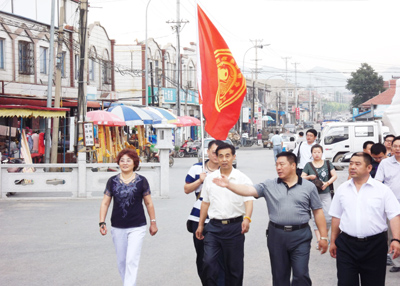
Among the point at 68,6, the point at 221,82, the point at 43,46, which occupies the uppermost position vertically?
the point at 68,6

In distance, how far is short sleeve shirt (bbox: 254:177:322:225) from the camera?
18.0 feet

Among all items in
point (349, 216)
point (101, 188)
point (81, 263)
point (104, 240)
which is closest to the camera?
point (349, 216)

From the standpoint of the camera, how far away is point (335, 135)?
2594 centimetres

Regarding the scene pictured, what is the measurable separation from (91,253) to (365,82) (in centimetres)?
6712

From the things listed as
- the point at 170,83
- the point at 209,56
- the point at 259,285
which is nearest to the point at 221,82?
the point at 209,56

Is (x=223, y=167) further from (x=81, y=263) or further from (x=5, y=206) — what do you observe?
(x=5, y=206)

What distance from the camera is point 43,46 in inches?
1212

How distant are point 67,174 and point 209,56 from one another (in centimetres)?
905

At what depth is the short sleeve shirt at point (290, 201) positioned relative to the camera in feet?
18.0

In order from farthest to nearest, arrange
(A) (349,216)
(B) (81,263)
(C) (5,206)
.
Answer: (C) (5,206) < (B) (81,263) < (A) (349,216)

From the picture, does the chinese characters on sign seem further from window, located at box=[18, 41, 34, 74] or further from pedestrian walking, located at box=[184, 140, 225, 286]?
pedestrian walking, located at box=[184, 140, 225, 286]

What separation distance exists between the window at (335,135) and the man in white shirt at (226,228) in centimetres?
2061

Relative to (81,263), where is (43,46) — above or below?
above

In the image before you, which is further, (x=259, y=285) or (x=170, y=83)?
(x=170, y=83)
